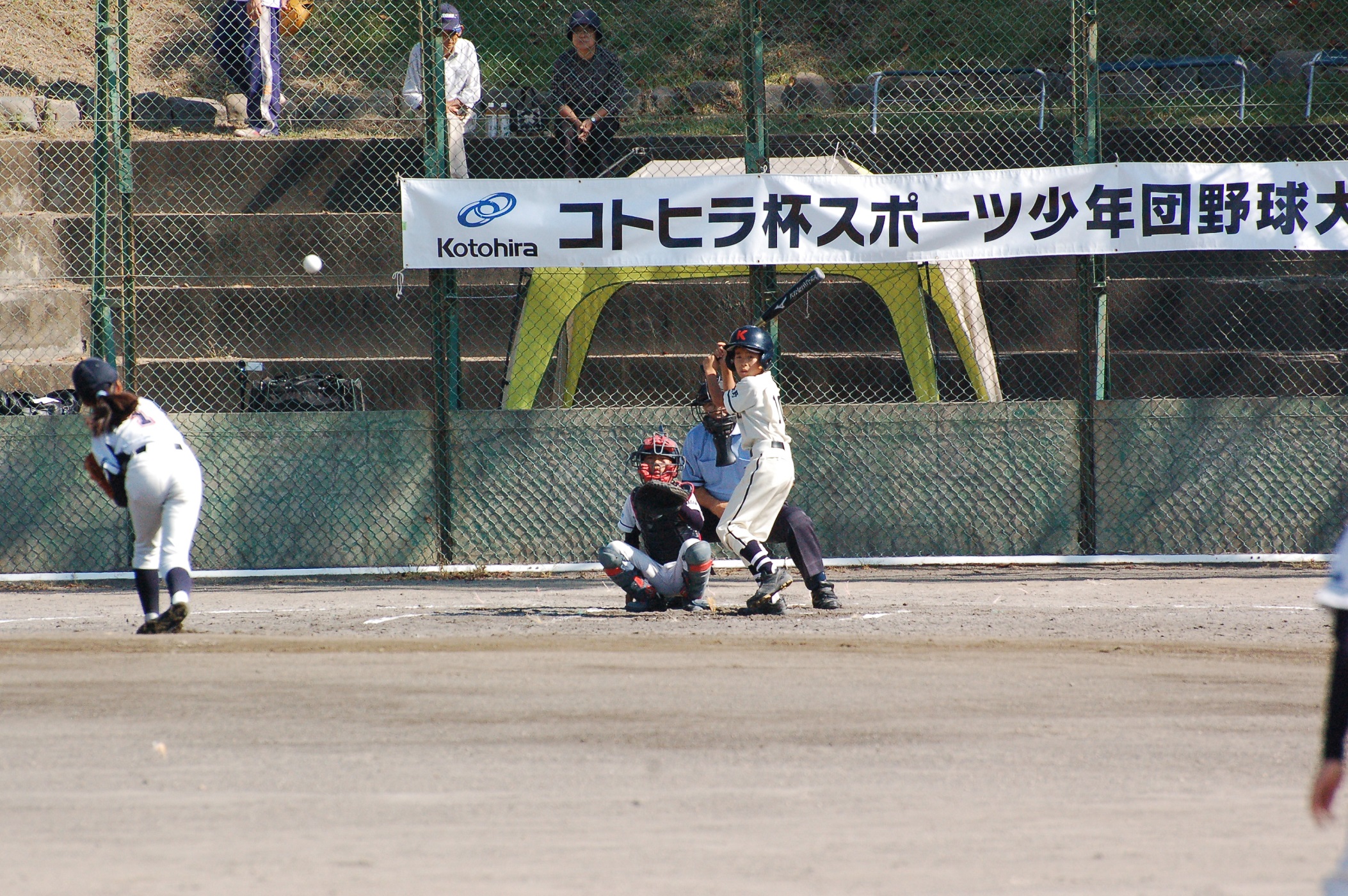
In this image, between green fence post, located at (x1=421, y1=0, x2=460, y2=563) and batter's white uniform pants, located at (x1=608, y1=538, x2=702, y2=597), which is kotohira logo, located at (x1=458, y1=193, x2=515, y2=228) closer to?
green fence post, located at (x1=421, y1=0, x2=460, y2=563)

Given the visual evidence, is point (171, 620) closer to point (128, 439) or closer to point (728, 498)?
point (128, 439)

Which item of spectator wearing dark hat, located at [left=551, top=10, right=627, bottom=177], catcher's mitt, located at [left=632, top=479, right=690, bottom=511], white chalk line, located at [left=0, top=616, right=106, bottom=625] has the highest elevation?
spectator wearing dark hat, located at [left=551, top=10, right=627, bottom=177]

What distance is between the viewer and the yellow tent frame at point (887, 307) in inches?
396

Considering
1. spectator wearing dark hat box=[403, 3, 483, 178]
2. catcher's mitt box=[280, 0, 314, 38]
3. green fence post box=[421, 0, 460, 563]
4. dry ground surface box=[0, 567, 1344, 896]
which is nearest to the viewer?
dry ground surface box=[0, 567, 1344, 896]

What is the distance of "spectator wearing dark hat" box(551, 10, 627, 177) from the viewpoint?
35.6 ft

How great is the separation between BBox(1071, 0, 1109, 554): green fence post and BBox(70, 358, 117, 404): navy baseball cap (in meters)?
6.50

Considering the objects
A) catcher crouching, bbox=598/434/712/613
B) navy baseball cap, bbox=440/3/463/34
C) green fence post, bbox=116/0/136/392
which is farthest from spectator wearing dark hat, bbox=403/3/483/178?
catcher crouching, bbox=598/434/712/613

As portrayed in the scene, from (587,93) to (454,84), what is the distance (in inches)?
47.2

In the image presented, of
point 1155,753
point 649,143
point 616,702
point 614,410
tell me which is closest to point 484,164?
point 649,143

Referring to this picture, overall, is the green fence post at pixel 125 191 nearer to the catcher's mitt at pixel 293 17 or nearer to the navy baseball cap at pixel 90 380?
the navy baseball cap at pixel 90 380

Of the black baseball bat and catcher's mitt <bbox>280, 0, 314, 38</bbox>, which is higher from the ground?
catcher's mitt <bbox>280, 0, 314, 38</bbox>

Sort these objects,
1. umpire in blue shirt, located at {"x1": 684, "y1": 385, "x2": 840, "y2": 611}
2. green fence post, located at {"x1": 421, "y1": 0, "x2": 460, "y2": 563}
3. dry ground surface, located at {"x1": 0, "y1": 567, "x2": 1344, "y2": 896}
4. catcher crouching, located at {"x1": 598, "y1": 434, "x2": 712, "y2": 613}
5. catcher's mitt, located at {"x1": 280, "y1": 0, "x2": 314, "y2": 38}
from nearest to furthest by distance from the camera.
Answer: dry ground surface, located at {"x1": 0, "y1": 567, "x2": 1344, "y2": 896} < catcher crouching, located at {"x1": 598, "y1": 434, "x2": 712, "y2": 613} < umpire in blue shirt, located at {"x1": 684, "y1": 385, "x2": 840, "y2": 611} < green fence post, located at {"x1": 421, "y1": 0, "x2": 460, "y2": 563} < catcher's mitt, located at {"x1": 280, "y1": 0, "x2": 314, "y2": 38}

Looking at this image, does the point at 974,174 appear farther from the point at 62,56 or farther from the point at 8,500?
the point at 62,56

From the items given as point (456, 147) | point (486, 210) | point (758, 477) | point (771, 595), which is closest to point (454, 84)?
point (456, 147)
